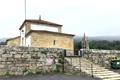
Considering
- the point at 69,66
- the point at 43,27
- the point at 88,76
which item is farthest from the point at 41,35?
the point at 88,76

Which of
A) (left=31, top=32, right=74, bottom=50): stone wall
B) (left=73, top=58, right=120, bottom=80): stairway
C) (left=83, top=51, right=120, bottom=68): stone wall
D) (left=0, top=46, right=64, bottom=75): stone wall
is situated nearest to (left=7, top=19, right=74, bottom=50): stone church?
(left=31, top=32, right=74, bottom=50): stone wall

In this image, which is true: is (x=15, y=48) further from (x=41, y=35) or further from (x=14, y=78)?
(x=41, y=35)

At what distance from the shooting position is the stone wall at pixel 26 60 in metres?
18.4

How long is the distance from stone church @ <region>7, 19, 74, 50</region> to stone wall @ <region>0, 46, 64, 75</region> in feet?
37.2

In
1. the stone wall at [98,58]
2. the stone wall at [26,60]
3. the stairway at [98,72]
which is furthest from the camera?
the stone wall at [98,58]

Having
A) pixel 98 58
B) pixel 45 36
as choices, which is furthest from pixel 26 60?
pixel 45 36

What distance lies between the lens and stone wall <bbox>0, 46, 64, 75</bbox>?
18.4 m

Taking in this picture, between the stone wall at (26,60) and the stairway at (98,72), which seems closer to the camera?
the stone wall at (26,60)

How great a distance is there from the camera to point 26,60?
756 inches

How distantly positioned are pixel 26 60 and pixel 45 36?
43.9ft

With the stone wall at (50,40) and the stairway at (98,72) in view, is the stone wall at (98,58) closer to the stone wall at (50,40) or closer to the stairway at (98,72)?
the stairway at (98,72)

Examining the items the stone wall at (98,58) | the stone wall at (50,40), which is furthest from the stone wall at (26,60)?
the stone wall at (50,40)

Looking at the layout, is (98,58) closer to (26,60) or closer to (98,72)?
(98,72)

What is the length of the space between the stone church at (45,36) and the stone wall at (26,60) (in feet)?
37.2
